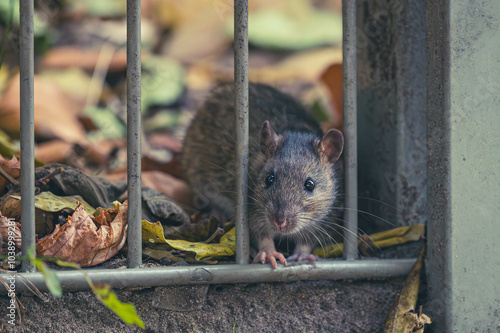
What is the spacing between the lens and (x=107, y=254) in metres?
2.73

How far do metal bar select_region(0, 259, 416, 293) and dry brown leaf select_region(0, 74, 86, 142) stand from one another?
2.61m

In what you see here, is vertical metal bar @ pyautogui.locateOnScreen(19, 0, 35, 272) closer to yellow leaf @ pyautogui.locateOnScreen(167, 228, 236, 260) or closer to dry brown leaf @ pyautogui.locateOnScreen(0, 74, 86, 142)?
yellow leaf @ pyautogui.locateOnScreen(167, 228, 236, 260)

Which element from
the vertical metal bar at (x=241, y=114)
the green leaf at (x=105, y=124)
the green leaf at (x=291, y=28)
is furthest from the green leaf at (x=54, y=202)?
the green leaf at (x=291, y=28)

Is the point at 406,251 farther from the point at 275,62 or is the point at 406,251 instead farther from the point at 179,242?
the point at 275,62

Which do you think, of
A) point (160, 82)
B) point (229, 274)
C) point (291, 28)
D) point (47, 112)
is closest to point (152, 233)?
point (229, 274)

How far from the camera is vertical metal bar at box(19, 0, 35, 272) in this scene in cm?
248

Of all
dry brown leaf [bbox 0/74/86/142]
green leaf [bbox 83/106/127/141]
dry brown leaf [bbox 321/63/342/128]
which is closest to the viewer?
dry brown leaf [bbox 0/74/86/142]

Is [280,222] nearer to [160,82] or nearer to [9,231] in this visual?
[9,231]

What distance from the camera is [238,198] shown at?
2.88 metres

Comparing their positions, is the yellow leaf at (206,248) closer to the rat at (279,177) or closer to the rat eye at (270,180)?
the rat at (279,177)

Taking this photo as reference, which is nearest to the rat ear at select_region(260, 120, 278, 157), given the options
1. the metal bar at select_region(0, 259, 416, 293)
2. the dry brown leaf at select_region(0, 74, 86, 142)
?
the metal bar at select_region(0, 259, 416, 293)

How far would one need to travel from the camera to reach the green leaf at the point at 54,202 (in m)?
2.85

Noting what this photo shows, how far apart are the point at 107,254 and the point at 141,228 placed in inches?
8.3

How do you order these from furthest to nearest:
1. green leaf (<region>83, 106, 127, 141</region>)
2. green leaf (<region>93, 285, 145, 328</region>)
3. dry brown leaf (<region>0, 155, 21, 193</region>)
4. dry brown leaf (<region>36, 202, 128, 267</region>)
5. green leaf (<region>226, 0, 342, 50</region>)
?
green leaf (<region>226, 0, 342, 50</region>)
green leaf (<region>83, 106, 127, 141</region>)
dry brown leaf (<region>0, 155, 21, 193</region>)
dry brown leaf (<region>36, 202, 128, 267</region>)
green leaf (<region>93, 285, 145, 328</region>)
